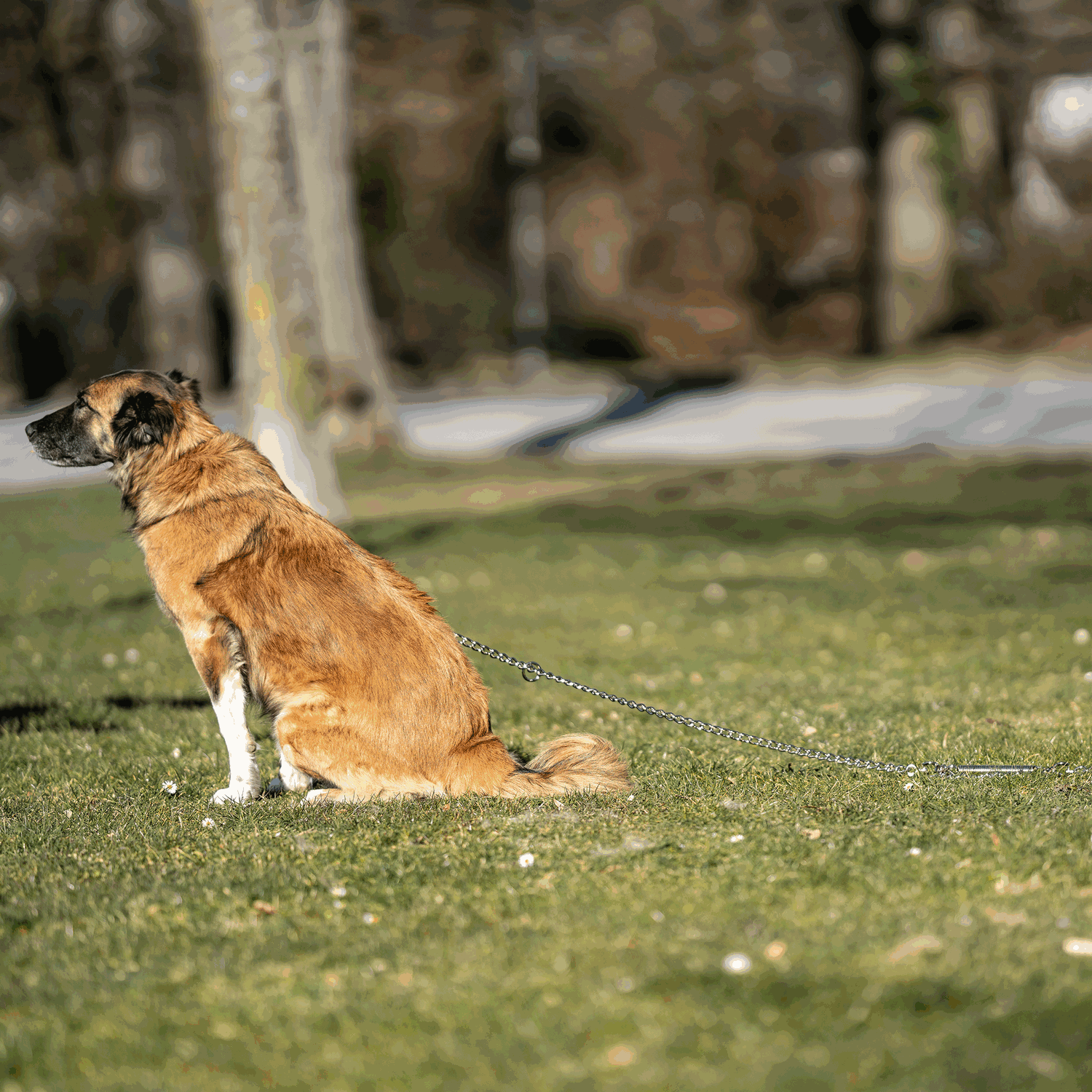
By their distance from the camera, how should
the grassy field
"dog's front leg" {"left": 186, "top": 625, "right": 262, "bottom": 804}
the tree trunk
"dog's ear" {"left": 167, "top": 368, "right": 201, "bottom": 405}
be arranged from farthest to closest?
the tree trunk, "dog's ear" {"left": 167, "top": 368, "right": 201, "bottom": 405}, "dog's front leg" {"left": 186, "top": 625, "right": 262, "bottom": 804}, the grassy field

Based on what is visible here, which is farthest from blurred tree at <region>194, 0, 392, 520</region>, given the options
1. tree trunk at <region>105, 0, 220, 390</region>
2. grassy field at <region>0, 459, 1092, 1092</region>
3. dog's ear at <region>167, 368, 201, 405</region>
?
tree trunk at <region>105, 0, 220, 390</region>

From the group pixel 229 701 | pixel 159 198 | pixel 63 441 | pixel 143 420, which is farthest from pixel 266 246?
pixel 159 198

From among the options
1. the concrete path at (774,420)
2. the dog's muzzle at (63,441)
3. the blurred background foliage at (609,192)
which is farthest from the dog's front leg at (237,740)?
the blurred background foliage at (609,192)

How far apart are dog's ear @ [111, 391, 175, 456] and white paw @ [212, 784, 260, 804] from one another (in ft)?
4.92

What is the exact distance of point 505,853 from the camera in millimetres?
4391

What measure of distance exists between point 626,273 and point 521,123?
4414mm

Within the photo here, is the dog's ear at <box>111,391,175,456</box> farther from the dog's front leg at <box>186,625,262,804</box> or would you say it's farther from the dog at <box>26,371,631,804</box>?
the dog's front leg at <box>186,625,262,804</box>

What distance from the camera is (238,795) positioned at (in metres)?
5.20

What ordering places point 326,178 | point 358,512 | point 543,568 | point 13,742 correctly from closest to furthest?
point 13,742, point 543,568, point 358,512, point 326,178

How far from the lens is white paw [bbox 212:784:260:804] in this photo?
5180 millimetres

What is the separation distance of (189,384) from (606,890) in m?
3.08

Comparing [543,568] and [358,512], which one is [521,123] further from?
[543,568]

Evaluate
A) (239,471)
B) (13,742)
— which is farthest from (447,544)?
(239,471)

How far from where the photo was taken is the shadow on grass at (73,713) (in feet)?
22.8
